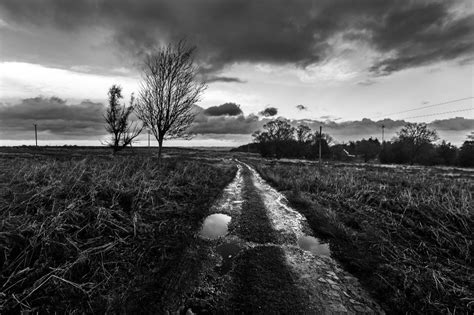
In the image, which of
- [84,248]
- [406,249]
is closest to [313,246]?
[406,249]

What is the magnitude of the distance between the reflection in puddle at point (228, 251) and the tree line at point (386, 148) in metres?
35.3

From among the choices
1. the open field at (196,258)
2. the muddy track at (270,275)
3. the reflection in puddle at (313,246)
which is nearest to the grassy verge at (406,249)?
the open field at (196,258)

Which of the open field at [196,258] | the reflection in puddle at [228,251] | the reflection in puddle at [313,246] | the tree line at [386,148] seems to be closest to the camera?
the open field at [196,258]

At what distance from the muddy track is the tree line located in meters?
34.6

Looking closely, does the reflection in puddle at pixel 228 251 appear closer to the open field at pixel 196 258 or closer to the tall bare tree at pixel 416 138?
the open field at pixel 196 258

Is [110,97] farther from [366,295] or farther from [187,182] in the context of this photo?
[366,295]

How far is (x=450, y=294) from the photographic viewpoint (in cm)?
280

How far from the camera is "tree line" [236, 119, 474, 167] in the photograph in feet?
145

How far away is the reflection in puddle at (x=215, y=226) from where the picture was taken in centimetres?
488

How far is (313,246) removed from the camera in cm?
454

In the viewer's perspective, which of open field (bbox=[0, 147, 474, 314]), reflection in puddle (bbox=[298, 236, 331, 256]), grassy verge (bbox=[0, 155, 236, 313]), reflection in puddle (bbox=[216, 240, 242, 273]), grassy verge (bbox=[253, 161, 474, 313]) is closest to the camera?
grassy verge (bbox=[0, 155, 236, 313])

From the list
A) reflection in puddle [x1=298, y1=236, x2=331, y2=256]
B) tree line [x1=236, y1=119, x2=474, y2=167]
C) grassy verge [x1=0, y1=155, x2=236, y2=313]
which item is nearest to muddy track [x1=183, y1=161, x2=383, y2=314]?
reflection in puddle [x1=298, y1=236, x2=331, y2=256]

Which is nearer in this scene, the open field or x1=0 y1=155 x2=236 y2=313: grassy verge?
x1=0 y1=155 x2=236 y2=313: grassy verge

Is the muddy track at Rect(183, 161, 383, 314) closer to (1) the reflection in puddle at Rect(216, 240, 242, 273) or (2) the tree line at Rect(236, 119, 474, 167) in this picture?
(1) the reflection in puddle at Rect(216, 240, 242, 273)
